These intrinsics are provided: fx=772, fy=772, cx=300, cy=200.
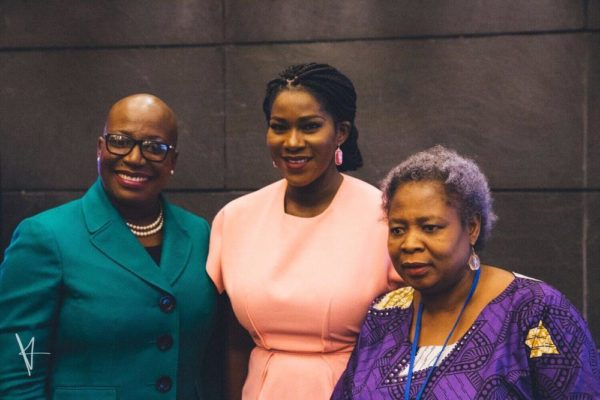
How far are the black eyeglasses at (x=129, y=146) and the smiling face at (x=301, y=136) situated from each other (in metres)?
0.43

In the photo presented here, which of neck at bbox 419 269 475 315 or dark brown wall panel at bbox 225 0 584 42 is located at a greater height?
dark brown wall panel at bbox 225 0 584 42

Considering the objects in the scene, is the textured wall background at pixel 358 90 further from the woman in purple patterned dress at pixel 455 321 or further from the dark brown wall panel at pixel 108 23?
the woman in purple patterned dress at pixel 455 321

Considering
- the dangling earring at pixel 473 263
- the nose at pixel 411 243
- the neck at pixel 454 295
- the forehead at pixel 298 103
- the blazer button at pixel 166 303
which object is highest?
the forehead at pixel 298 103

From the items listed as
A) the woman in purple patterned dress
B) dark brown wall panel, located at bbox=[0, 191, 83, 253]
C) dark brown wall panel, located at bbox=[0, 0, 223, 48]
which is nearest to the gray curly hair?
the woman in purple patterned dress

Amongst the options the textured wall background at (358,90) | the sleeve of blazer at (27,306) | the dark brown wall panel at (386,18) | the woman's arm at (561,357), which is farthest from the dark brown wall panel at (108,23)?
the woman's arm at (561,357)

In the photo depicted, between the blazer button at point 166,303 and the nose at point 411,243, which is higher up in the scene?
the nose at point 411,243

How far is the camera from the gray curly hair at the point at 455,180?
2.45 metres

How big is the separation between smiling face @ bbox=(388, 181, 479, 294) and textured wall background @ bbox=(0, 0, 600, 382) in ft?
8.07

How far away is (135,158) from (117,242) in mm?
316

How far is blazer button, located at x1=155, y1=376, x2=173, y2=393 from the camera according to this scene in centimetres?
283

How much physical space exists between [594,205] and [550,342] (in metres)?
2.76

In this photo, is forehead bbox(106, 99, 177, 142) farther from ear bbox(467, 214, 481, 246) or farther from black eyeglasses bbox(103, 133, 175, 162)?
ear bbox(467, 214, 481, 246)

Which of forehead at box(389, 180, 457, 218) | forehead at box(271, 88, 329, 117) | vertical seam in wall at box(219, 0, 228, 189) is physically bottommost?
forehead at box(389, 180, 457, 218)

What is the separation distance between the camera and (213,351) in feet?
10.6
